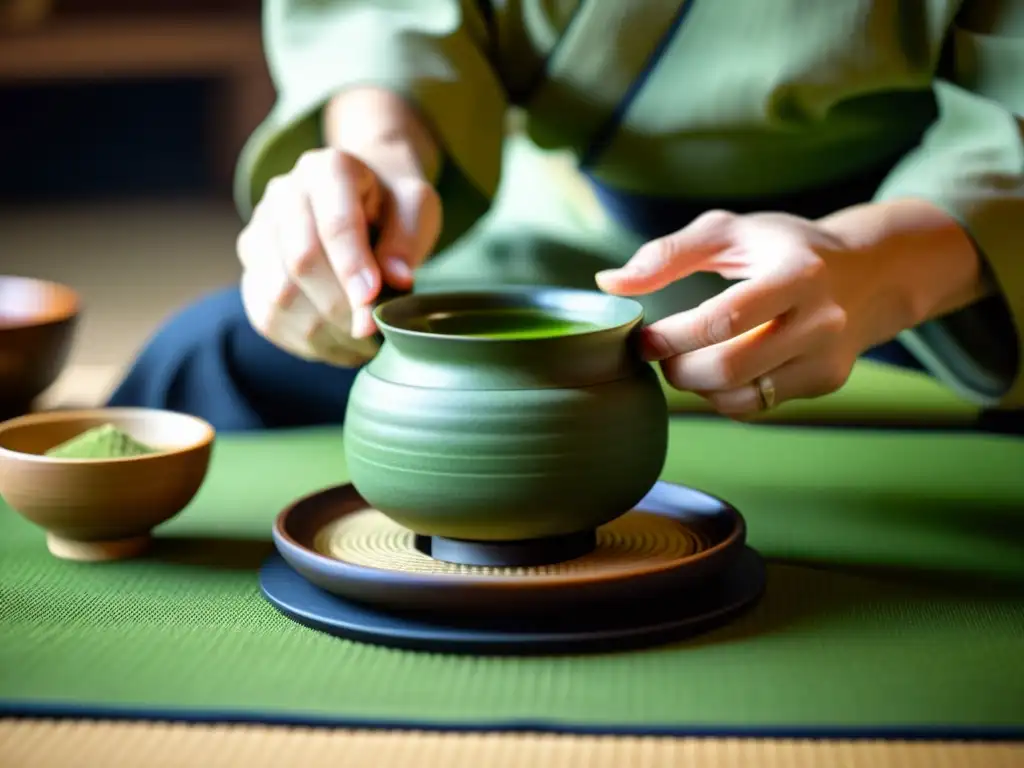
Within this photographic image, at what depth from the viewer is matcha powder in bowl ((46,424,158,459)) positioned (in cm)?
109

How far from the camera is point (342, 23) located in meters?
1.54

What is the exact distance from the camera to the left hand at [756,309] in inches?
39.0

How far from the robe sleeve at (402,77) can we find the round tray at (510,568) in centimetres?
52

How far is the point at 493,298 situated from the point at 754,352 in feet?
0.66

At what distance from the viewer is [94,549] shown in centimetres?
110

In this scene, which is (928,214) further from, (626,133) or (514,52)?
(514,52)

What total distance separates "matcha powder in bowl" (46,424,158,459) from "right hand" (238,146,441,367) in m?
0.15

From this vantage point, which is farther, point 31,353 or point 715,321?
point 31,353

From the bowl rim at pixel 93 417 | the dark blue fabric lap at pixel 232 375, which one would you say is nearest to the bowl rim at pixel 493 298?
the bowl rim at pixel 93 417

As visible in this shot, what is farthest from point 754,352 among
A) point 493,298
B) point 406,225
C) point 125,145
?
point 125,145

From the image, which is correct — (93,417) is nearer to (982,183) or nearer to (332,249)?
(332,249)

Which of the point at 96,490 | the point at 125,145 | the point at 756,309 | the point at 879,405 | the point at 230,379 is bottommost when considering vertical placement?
the point at 125,145

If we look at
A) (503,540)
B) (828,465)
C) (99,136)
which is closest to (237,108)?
(99,136)

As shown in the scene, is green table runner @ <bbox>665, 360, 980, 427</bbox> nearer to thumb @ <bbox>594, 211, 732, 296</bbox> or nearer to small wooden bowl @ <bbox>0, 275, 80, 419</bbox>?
thumb @ <bbox>594, 211, 732, 296</bbox>
